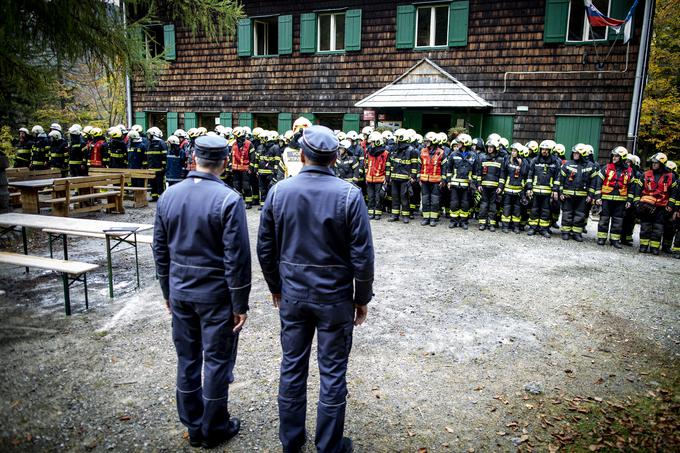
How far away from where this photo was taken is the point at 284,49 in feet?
59.8

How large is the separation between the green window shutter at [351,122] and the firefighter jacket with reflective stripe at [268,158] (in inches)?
181

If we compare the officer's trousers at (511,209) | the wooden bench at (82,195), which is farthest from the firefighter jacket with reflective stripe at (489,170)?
the wooden bench at (82,195)

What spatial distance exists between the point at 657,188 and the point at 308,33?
12688 millimetres

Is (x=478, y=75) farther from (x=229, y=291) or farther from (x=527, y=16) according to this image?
(x=229, y=291)

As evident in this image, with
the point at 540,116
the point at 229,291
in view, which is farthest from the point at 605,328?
the point at 540,116

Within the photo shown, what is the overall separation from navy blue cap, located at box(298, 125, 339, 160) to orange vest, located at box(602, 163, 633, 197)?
8.90 metres

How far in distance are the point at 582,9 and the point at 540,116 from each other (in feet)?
10.9

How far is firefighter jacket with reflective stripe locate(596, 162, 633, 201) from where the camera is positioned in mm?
9984

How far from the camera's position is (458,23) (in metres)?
15.6

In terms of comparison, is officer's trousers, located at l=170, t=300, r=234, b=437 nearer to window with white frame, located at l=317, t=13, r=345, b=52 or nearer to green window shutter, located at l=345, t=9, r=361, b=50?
green window shutter, located at l=345, t=9, r=361, b=50

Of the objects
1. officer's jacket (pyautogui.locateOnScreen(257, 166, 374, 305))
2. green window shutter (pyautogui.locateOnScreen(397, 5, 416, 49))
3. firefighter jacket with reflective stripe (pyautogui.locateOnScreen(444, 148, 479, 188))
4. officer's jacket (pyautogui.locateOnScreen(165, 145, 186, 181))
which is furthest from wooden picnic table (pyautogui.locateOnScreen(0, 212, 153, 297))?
green window shutter (pyautogui.locateOnScreen(397, 5, 416, 49))

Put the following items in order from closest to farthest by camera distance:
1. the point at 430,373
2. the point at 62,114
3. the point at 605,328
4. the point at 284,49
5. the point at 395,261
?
the point at 430,373
the point at 605,328
the point at 395,261
the point at 284,49
the point at 62,114

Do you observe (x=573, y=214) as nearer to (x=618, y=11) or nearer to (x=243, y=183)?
(x=618, y=11)

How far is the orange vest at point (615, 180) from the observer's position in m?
9.98
